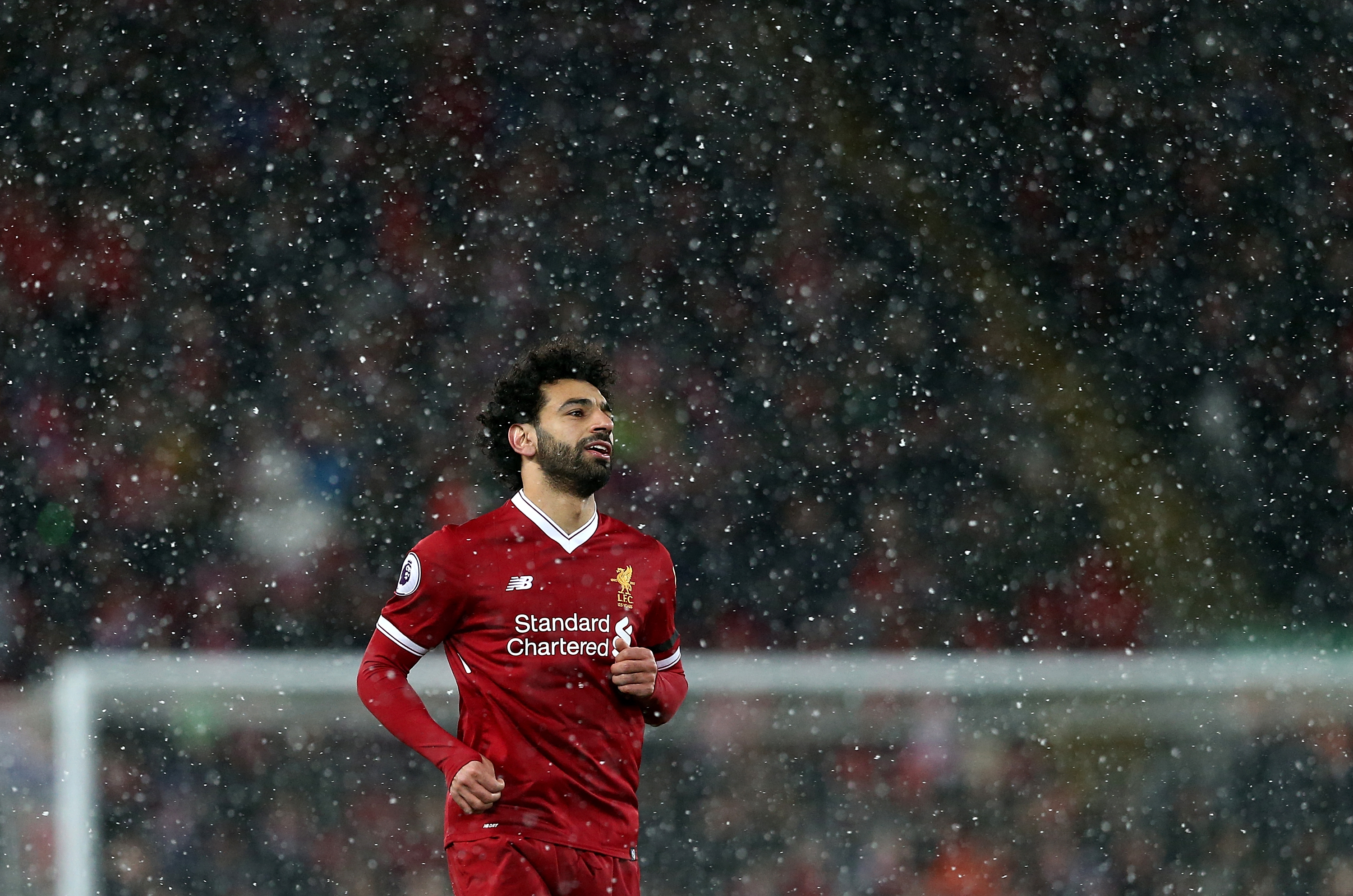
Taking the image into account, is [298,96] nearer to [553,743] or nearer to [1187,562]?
[1187,562]

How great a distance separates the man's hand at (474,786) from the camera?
2145 mm

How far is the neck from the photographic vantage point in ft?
7.84

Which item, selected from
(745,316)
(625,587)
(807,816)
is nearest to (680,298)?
(745,316)

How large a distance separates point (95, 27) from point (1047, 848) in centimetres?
538

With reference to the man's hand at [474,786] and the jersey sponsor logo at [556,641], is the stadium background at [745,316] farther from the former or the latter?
the man's hand at [474,786]

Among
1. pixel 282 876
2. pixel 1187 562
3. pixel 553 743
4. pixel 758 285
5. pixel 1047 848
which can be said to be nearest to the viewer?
pixel 553 743

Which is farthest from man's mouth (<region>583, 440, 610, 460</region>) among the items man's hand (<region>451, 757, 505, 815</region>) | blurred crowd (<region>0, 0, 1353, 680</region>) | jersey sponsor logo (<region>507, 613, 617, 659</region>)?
blurred crowd (<region>0, 0, 1353, 680</region>)

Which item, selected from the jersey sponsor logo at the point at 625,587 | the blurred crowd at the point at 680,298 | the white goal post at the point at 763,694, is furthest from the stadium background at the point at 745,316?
the jersey sponsor logo at the point at 625,587

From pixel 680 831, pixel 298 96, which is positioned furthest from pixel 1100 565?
pixel 298 96

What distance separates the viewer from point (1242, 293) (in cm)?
668

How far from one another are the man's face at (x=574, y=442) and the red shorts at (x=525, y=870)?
53 centimetres

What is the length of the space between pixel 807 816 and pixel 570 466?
7.56 ft

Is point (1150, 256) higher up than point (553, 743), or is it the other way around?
point (1150, 256)

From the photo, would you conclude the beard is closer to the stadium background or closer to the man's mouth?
the man's mouth
